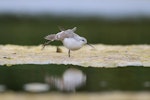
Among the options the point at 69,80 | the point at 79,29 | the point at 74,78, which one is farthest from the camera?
the point at 79,29

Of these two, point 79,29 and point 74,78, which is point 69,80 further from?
point 79,29

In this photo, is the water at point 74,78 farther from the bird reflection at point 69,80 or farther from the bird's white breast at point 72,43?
the bird's white breast at point 72,43

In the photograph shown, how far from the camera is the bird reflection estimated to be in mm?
9599

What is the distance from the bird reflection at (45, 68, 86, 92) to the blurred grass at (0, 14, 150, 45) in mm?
4694

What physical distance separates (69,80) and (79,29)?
9171 millimetres

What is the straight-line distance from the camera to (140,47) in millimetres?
13688

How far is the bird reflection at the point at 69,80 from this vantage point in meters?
9.60

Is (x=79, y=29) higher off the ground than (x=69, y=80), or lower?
higher

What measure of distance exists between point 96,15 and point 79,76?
1437 centimetres

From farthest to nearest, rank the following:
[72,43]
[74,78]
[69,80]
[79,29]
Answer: [79,29] < [72,43] < [74,78] < [69,80]

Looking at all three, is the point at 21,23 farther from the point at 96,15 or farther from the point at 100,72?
the point at 100,72

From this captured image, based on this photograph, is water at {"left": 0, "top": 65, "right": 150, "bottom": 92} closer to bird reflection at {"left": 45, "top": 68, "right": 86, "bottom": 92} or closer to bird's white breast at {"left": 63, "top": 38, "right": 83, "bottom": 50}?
bird reflection at {"left": 45, "top": 68, "right": 86, "bottom": 92}

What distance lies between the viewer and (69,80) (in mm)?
10109

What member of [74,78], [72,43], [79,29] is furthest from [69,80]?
[79,29]
